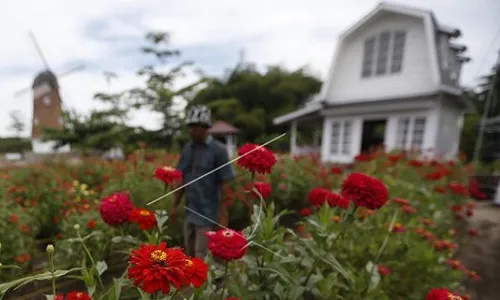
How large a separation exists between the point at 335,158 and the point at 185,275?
33.4 ft

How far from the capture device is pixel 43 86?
2669 centimetres

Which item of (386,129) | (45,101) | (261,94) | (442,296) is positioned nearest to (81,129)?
(261,94)

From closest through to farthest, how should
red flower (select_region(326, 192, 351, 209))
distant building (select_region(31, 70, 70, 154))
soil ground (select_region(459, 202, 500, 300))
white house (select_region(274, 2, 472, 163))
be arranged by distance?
red flower (select_region(326, 192, 351, 209)) → soil ground (select_region(459, 202, 500, 300)) → white house (select_region(274, 2, 472, 163)) → distant building (select_region(31, 70, 70, 154))

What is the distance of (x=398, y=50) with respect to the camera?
914 cm

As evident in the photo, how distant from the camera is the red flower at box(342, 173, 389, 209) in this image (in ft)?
3.80

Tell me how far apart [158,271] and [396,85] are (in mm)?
10022

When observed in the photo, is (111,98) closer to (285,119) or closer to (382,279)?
(285,119)

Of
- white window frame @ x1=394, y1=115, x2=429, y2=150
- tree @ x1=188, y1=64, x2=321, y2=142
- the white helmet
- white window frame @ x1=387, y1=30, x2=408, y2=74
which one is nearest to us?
the white helmet

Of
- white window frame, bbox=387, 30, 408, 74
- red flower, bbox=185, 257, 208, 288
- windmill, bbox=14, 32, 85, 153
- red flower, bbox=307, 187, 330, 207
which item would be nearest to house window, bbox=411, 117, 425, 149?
white window frame, bbox=387, 30, 408, 74

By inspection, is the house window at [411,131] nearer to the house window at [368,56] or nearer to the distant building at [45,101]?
the house window at [368,56]

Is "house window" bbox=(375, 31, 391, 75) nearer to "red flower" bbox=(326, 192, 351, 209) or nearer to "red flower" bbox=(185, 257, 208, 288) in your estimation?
"red flower" bbox=(326, 192, 351, 209)

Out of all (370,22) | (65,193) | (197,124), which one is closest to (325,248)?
(197,124)

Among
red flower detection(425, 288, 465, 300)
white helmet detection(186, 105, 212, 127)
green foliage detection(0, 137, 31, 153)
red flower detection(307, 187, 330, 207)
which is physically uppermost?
white helmet detection(186, 105, 212, 127)

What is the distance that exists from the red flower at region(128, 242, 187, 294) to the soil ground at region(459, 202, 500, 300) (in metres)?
2.87
